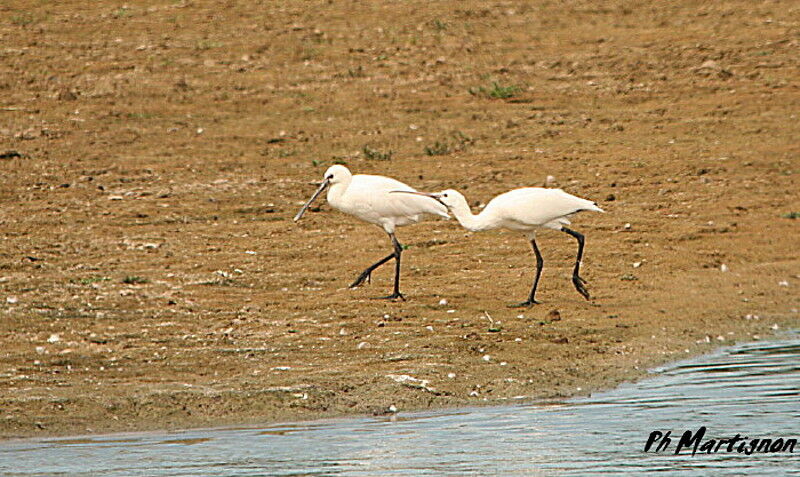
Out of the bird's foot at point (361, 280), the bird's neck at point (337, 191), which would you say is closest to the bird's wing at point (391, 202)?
the bird's neck at point (337, 191)

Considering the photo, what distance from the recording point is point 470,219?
1209 centimetres

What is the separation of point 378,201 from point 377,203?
0.07 ft

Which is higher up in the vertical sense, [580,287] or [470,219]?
[470,219]

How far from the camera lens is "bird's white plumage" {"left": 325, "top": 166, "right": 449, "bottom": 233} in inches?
493

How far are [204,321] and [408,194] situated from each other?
7.49 ft

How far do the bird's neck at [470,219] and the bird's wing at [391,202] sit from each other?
0.32 metres

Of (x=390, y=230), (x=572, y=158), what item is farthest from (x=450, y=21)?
(x=390, y=230)

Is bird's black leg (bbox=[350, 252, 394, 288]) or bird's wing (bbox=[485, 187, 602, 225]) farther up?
bird's wing (bbox=[485, 187, 602, 225])

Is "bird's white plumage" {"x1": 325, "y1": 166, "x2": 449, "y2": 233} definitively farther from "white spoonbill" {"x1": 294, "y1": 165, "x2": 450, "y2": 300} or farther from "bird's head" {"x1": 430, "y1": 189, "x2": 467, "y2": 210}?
"bird's head" {"x1": 430, "y1": 189, "x2": 467, "y2": 210}

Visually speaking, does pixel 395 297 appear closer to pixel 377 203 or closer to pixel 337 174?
pixel 377 203

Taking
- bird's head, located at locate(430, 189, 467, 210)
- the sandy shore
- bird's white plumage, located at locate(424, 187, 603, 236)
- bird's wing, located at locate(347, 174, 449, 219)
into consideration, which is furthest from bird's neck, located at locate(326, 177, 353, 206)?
bird's white plumage, located at locate(424, 187, 603, 236)

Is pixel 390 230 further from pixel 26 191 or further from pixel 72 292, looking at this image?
pixel 26 191

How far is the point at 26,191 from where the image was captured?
16047 millimetres

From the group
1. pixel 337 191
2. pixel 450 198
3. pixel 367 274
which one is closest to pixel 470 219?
pixel 450 198
